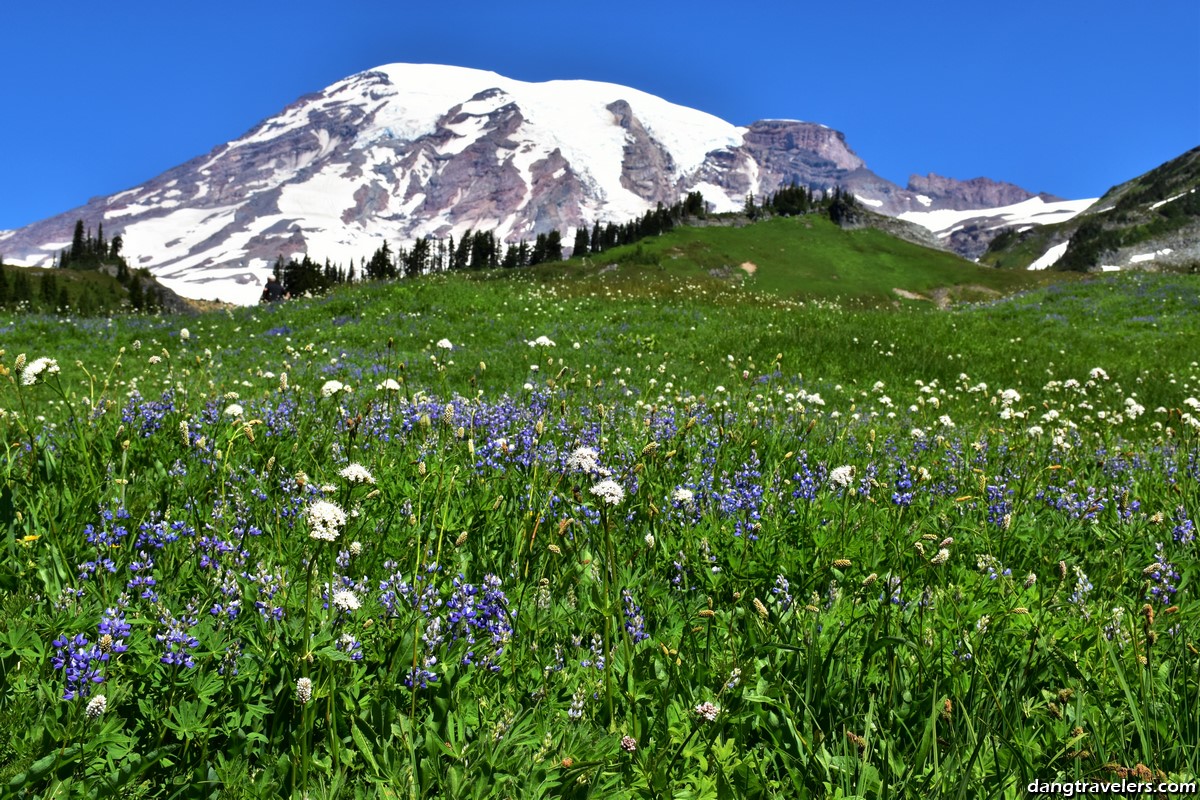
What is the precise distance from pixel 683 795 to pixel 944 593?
6.59 feet

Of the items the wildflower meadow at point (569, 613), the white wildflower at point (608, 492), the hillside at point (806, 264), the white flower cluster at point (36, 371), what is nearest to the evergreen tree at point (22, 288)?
the hillside at point (806, 264)

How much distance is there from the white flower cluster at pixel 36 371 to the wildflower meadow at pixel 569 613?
0.10 feet

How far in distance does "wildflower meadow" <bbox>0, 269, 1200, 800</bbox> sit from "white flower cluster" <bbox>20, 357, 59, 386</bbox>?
0.03 metres

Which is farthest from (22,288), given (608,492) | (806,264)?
(608,492)

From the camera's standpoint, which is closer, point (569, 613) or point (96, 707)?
point (96, 707)

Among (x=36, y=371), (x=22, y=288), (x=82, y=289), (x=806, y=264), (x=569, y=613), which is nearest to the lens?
(x=569, y=613)

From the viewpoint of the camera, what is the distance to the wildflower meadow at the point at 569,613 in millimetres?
2270

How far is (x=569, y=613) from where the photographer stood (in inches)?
128

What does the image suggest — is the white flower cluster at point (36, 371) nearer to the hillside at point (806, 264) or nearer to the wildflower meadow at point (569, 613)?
the wildflower meadow at point (569, 613)

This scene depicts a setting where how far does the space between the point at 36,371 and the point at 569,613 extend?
3.54m

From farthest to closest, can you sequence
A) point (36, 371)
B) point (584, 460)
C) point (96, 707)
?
1. point (36, 371)
2. point (584, 460)
3. point (96, 707)

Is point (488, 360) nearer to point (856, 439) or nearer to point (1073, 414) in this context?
point (856, 439)

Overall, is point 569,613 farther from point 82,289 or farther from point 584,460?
point 82,289

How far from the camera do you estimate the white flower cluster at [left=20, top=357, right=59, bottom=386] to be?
12.5ft
